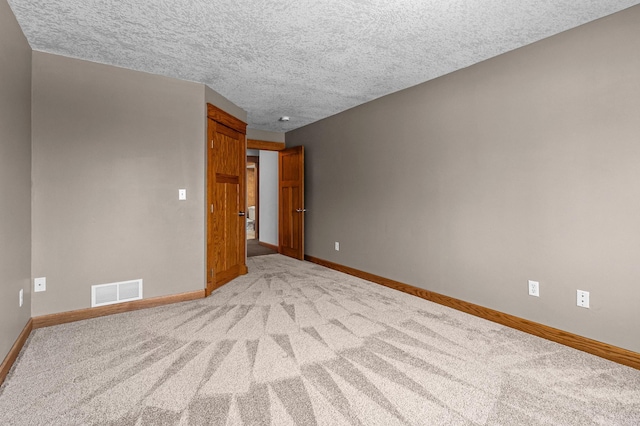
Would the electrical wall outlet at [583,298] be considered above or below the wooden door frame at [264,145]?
below

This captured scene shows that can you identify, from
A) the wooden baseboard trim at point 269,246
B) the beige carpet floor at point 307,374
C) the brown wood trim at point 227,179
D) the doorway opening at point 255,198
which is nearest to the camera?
the beige carpet floor at point 307,374

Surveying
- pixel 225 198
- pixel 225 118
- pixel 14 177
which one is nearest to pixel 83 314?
pixel 14 177

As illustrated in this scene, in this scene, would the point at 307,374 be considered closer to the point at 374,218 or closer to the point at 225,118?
the point at 374,218

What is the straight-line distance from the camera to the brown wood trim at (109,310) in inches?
115

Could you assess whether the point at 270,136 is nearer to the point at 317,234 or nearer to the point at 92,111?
the point at 317,234

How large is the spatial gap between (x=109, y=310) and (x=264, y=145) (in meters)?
3.81

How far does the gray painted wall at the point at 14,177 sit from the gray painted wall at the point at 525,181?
3540 millimetres

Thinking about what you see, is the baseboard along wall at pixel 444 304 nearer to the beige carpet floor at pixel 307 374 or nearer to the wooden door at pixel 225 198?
the beige carpet floor at pixel 307 374

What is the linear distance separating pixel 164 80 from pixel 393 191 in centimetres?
288

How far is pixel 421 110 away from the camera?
3.74 metres

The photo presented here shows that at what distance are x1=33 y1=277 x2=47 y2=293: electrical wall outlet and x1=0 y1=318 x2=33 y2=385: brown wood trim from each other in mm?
254

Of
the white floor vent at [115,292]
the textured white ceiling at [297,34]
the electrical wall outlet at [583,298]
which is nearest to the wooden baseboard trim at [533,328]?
the electrical wall outlet at [583,298]

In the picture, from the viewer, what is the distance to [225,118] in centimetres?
418

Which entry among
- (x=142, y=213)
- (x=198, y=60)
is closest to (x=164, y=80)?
(x=198, y=60)
